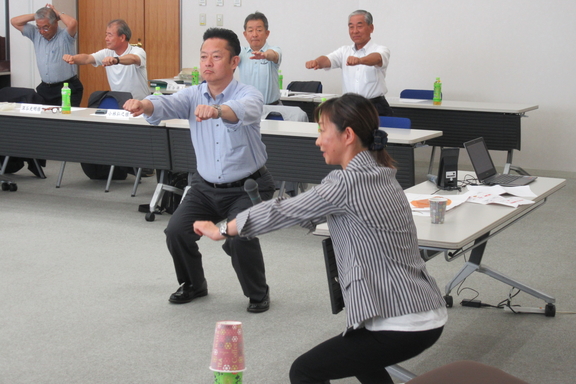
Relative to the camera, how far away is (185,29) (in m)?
9.32

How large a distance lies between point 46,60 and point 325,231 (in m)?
5.81

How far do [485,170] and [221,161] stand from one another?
141 cm

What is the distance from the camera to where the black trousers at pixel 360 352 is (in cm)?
198

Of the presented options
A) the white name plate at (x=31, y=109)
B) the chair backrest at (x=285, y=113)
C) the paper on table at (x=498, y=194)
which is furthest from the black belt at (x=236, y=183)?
the white name plate at (x=31, y=109)

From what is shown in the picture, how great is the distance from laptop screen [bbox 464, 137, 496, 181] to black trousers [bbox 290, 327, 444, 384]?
1848mm

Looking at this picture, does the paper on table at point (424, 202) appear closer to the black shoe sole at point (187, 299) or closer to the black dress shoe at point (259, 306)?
the black dress shoe at point (259, 306)

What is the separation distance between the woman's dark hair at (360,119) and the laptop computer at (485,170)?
168 centimetres

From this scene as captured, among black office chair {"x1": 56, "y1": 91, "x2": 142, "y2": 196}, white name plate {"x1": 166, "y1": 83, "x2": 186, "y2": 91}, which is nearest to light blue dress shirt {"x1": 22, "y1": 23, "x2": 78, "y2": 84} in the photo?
white name plate {"x1": 166, "y1": 83, "x2": 186, "y2": 91}

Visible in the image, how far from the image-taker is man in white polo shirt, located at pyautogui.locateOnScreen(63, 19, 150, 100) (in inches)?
261

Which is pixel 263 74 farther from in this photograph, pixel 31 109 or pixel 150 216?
pixel 31 109

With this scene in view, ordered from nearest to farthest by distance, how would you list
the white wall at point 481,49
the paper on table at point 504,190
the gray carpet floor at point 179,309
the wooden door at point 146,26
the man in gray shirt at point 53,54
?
the gray carpet floor at point 179,309 < the paper on table at point 504,190 < the man in gray shirt at point 53,54 < the white wall at point 481,49 < the wooden door at point 146,26

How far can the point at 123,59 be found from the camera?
6562mm

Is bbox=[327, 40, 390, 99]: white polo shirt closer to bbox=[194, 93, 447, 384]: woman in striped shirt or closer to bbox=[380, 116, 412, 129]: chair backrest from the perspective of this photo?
bbox=[380, 116, 412, 129]: chair backrest

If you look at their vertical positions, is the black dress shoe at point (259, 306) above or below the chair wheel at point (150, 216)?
below
